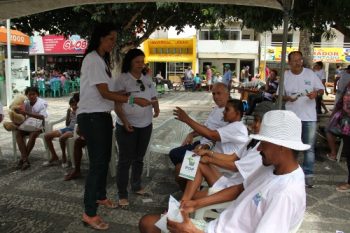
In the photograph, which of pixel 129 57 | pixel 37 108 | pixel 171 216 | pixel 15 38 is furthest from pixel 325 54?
pixel 171 216

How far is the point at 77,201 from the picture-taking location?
4.24 metres

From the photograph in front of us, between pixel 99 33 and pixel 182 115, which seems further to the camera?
pixel 99 33

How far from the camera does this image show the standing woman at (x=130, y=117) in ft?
12.9

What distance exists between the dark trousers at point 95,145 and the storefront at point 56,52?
2363cm

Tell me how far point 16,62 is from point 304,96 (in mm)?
12923

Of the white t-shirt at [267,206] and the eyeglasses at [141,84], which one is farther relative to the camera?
the eyeglasses at [141,84]

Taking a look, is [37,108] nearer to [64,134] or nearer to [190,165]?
[64,134]

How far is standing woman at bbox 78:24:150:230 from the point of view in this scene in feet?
10.9

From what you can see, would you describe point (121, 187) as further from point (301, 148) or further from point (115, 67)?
point (115, 67)

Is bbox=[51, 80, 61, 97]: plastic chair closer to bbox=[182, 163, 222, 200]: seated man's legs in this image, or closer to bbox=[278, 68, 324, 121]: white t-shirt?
bbox=[278, 68, 324, 121]: white t-shirt

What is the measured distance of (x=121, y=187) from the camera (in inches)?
159

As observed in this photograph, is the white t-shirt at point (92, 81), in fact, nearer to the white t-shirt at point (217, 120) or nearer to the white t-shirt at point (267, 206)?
the white t-shirt at point (217, 120)

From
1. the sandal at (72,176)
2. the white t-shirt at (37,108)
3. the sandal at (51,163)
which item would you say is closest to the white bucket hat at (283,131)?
the sandal at (72,176)

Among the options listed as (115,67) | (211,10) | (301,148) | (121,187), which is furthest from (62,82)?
(301,148)
